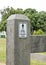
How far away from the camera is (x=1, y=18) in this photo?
68.8m

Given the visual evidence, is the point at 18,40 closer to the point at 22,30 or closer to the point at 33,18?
the point at 22,30

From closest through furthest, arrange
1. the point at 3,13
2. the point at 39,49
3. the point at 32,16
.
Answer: the point at 39,49 → the point at 32,16 → the point at 3,13

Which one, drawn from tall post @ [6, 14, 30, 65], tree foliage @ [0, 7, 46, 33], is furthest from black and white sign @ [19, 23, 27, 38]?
tree foliage @ [0, 7, 46, 33]

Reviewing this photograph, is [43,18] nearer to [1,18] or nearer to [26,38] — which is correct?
[1,18]

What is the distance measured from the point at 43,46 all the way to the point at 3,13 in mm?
63532

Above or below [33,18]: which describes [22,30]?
below

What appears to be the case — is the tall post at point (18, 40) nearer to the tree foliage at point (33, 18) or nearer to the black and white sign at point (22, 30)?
the black and white sign at point (22, 30)

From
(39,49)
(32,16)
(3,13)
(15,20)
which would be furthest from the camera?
(3,13)

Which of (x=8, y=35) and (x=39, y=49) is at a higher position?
(x=8, y=35)

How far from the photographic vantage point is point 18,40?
3139mm

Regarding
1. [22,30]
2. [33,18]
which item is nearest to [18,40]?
[22,30]

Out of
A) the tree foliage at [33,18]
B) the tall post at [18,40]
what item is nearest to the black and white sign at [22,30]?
the tall post at [18,40]

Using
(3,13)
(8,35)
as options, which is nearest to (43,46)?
(8,35)

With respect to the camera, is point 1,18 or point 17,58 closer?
point 17,58
